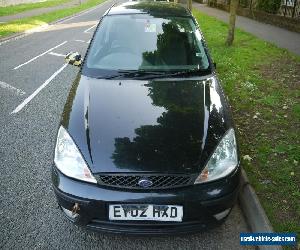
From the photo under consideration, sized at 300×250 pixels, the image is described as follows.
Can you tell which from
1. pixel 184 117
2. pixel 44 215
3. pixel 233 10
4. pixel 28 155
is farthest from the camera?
pixel 233 10

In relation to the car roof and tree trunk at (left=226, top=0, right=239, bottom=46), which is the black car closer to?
the car roof

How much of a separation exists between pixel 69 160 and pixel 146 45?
79.9 inches

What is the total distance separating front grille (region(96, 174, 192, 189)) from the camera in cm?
286

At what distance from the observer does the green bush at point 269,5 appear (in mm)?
16922

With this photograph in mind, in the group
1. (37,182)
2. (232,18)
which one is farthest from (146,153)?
(232,18)

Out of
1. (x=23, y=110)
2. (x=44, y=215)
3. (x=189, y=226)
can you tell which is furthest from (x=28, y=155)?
(x=189, y=226)

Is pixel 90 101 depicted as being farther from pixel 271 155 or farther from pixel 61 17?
pixel 61 17

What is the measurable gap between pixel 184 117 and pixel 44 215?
5.28ft

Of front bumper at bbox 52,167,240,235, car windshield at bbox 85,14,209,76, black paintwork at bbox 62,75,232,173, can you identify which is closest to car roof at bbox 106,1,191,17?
car windshield at bbox 85,14,209,76

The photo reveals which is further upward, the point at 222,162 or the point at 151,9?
the point at 151,9

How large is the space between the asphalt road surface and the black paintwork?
0.79 metres

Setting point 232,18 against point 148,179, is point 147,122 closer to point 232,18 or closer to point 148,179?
point 148,179

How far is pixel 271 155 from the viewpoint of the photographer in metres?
4.55

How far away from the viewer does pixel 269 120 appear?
219 inches
